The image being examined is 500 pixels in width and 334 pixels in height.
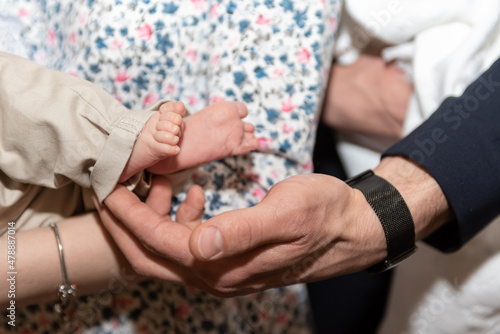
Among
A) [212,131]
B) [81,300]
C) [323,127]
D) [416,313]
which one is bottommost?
[416,313]

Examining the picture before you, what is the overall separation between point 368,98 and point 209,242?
2.27 feet

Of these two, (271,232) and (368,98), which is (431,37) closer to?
(368,98)

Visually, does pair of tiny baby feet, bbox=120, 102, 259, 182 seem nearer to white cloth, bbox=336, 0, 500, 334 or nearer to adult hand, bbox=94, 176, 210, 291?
adult hand, bbox=94, 176, 210, 291

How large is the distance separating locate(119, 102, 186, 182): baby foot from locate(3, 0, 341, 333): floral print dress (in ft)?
0.54

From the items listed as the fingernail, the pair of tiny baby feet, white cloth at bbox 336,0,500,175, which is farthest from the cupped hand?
white cloth at bbox 336,0,500,175

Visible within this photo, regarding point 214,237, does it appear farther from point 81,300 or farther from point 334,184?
point 81,300

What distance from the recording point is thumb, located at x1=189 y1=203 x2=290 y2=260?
0.56m

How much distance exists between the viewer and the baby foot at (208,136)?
2.39 ft

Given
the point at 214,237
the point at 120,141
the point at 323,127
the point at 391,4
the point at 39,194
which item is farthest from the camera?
the point at 323,127

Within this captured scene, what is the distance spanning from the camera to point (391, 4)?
1.00 metres

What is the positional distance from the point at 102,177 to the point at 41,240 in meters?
0.16

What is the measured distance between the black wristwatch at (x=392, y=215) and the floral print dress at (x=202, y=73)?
0.19m

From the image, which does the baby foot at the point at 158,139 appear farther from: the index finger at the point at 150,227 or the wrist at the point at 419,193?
the wrist at the point at 419,193

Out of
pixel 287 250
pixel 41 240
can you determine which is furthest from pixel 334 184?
pixel 41 240
